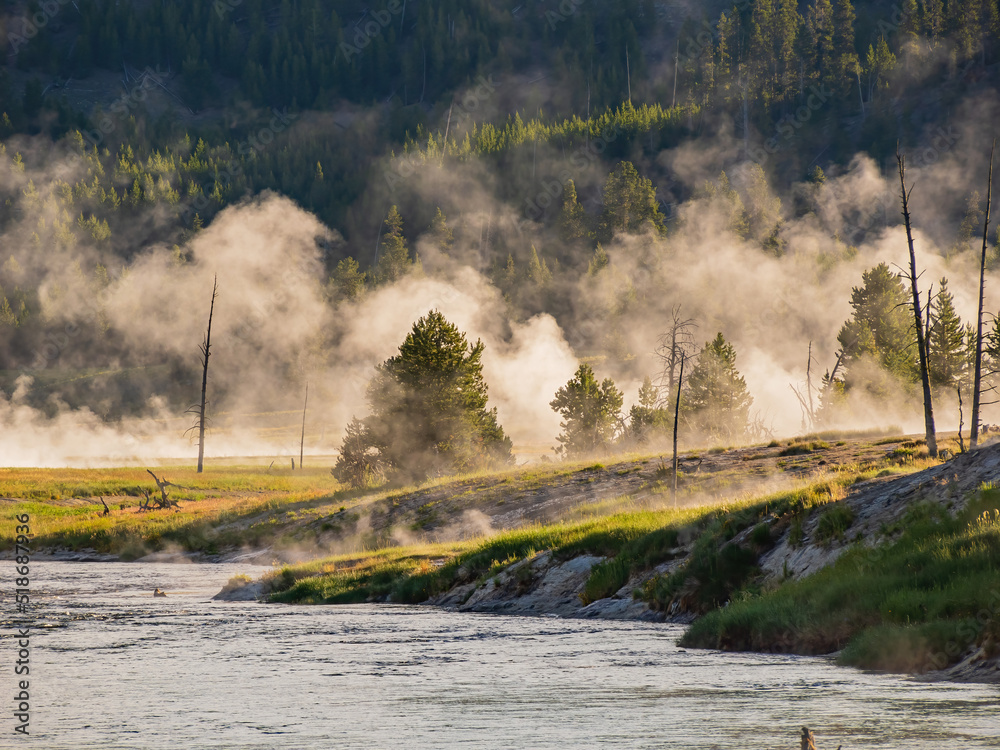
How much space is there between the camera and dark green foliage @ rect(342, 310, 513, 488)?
214 ft

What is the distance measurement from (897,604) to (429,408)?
160 feet

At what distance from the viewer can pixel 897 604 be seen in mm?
17562

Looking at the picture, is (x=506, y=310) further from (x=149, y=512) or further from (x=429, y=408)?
(x=149, y=512)

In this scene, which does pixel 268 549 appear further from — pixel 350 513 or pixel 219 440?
pixel 219 440

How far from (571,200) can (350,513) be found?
148 m

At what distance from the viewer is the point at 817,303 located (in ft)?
546

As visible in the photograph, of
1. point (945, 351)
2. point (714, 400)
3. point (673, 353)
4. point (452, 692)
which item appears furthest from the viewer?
point (714, 400)

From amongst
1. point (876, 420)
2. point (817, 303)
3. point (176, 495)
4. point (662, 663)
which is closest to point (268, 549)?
point (176, 495)

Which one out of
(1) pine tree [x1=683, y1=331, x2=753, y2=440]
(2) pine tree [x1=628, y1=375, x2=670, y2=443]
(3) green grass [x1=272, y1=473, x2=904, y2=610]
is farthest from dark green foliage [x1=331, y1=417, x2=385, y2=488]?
(3) green grass [x1=272, y1=473, x2=904, y2=610]

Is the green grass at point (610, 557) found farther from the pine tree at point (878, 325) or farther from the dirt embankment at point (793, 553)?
the pine tree at point (878, 325)

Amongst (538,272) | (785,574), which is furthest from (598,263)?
(785,574)

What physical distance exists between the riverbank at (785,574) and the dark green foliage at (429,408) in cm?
2883

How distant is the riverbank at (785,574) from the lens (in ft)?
54.7

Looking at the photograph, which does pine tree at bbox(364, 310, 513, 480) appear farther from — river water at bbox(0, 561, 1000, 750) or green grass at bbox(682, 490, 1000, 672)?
green grass at bbox(682, 490, 1000, 672)
